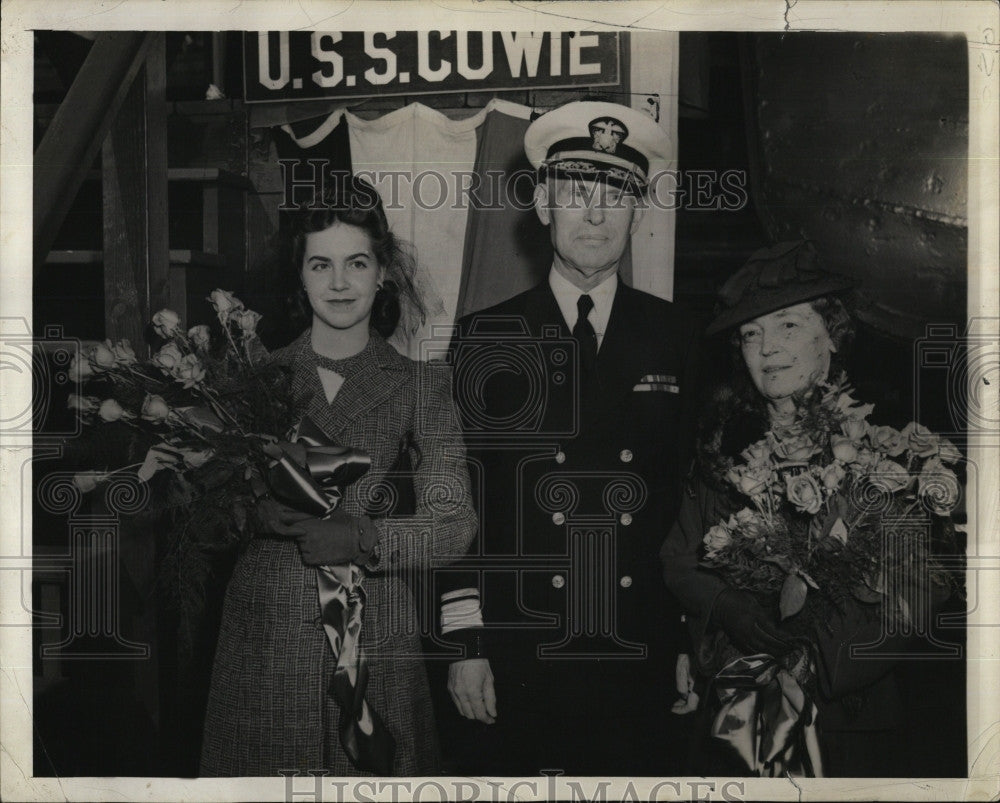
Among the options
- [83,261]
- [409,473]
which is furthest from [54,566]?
[409,473]

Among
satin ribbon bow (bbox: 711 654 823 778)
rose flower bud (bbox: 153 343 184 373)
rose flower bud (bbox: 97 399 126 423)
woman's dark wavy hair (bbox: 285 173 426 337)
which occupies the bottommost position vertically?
satin ribbon bow (bbox: 711 654 823 778)

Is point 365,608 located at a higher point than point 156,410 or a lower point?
lower

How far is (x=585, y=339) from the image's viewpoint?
2789 mm

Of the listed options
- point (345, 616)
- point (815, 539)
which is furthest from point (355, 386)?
point (815, 539)

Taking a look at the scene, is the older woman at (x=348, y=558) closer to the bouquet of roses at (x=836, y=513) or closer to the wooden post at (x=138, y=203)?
the wooden post at (x=138, y=203)

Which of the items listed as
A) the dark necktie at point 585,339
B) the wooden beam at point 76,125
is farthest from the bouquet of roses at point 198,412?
the dark necktie at point 585,339

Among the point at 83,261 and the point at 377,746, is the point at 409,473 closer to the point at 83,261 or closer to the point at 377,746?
the point at 377,746

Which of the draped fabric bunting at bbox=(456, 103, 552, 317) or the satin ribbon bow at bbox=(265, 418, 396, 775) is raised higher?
the draped fabric bunting at bbox=(456, 103, 552, 317)

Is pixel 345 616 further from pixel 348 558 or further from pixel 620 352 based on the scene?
pixel 620 352

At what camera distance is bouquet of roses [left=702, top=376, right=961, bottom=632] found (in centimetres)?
265

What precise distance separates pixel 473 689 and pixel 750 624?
Answer: 0.82 m

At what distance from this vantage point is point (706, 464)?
2.75 metres

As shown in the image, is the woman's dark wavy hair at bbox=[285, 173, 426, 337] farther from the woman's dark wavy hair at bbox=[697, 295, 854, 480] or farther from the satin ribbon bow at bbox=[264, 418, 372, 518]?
the woman's dark wavy hair at bbox=[697, 295, 854, 480]

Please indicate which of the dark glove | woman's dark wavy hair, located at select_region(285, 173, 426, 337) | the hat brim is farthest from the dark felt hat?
woman's dark wavy hair, located at select_region(285, 173, 426, 337)
